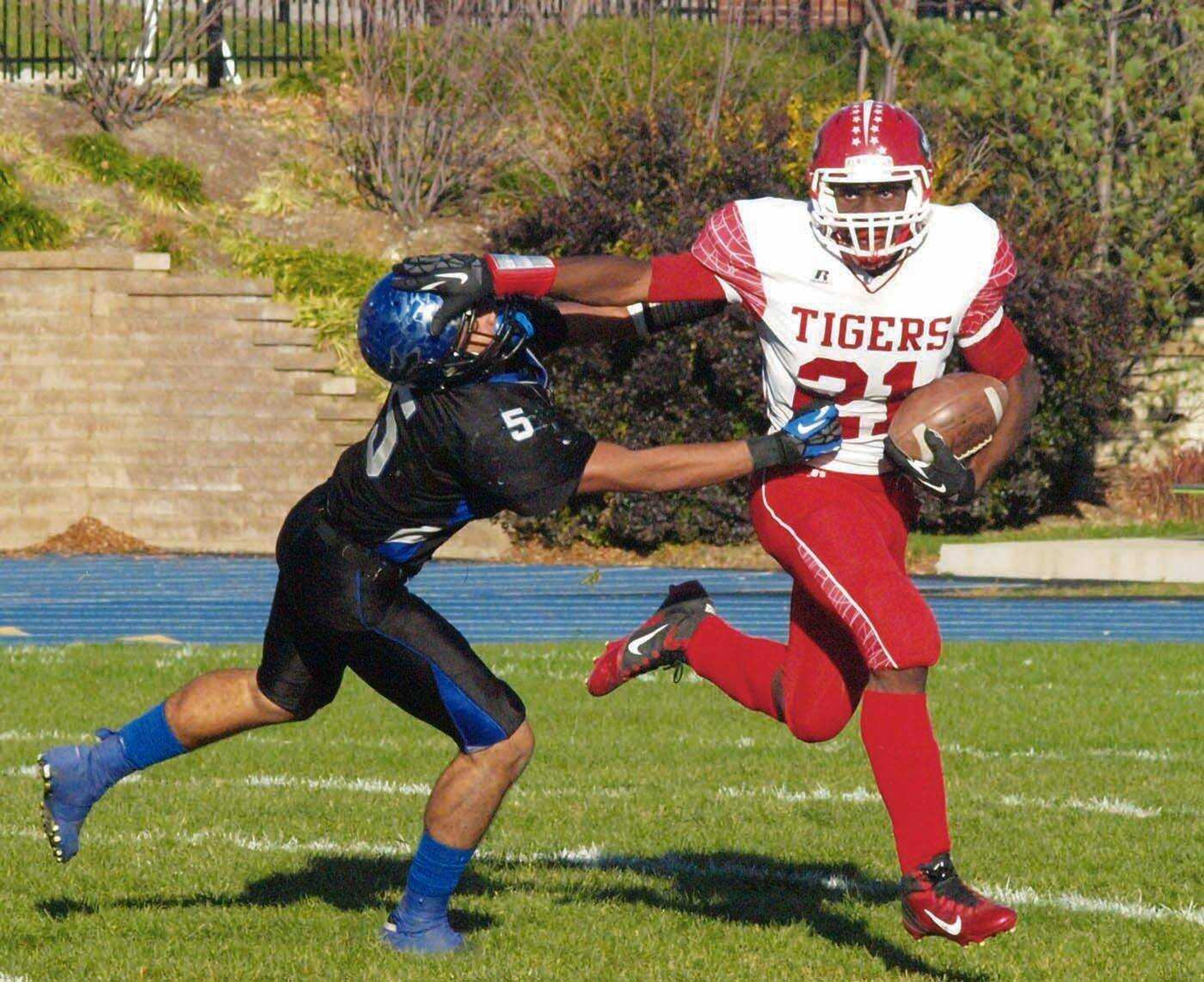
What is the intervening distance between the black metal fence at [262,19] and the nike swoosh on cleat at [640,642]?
1614 centimetres

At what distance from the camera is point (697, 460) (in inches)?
201

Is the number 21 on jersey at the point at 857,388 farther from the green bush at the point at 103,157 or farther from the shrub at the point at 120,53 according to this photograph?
the shrub at the point at 120,53

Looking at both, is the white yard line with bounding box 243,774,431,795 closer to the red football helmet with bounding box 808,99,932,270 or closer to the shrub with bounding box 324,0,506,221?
the red football helmet with bounding box 808,99,932,270

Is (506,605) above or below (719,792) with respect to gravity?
below

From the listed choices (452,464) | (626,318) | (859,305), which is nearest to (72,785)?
(452,464)

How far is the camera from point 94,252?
19.6 metres

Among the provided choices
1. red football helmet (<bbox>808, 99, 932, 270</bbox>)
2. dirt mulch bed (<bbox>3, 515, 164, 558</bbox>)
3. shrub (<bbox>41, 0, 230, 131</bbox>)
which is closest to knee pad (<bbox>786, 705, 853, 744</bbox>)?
red football helmet (<bbox>808, 99, 932, 270</bbox>)

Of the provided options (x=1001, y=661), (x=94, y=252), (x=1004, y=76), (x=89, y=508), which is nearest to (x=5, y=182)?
(x=94, y=252)

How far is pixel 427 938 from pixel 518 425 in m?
1.39

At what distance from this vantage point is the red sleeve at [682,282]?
18.2ft

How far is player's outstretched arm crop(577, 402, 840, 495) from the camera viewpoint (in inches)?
200

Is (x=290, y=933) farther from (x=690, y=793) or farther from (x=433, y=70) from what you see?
(x=433, y=70)

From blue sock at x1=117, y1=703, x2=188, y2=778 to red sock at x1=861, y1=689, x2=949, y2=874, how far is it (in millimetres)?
Result: 1935

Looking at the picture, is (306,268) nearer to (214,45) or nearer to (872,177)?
(214,45)
